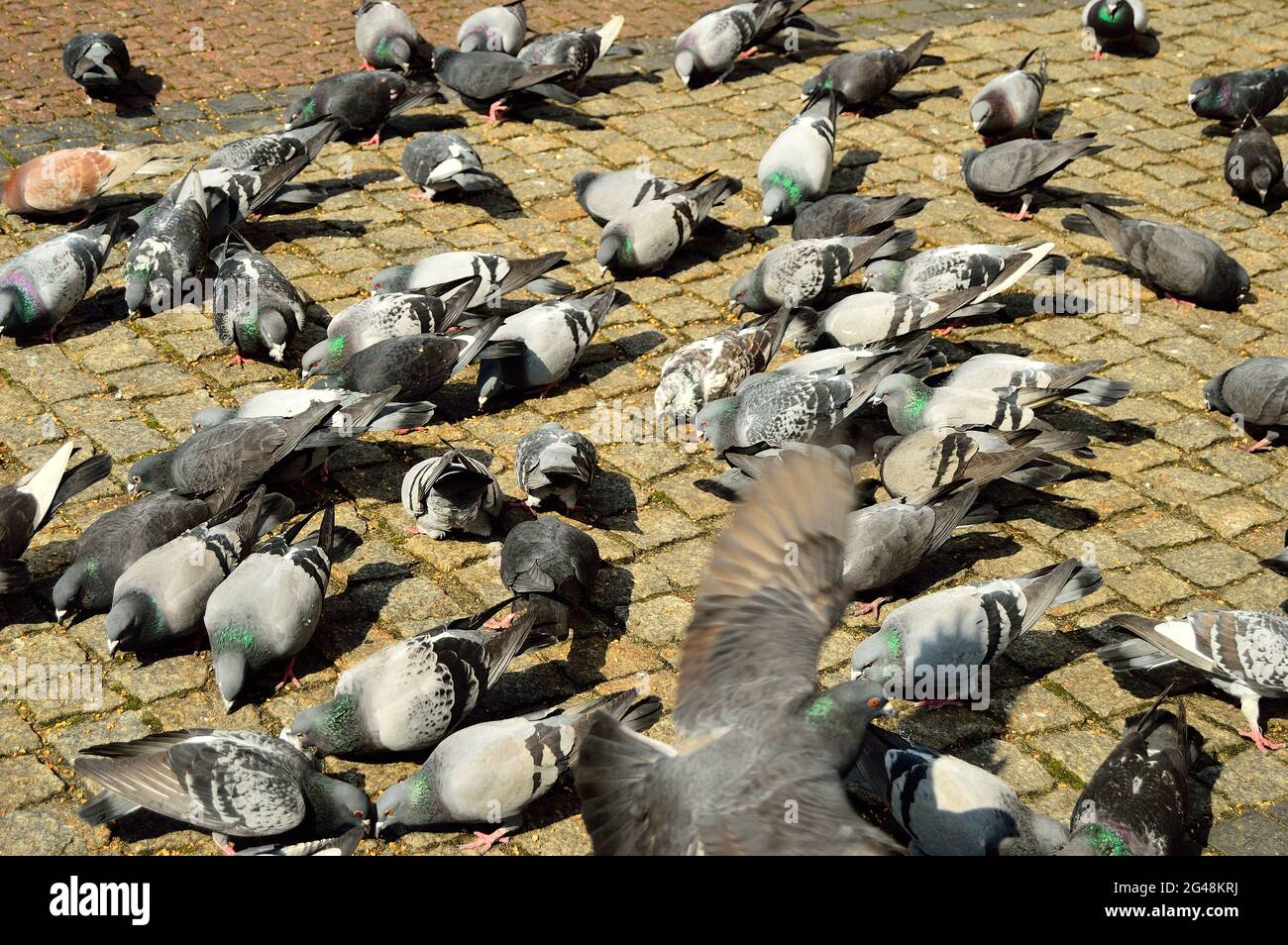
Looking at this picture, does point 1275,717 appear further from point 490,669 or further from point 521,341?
point 521,341

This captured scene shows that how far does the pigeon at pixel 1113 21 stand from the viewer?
11500mm

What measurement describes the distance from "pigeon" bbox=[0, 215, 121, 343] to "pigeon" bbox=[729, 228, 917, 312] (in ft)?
13.1

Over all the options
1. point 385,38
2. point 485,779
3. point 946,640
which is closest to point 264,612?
point 485,779

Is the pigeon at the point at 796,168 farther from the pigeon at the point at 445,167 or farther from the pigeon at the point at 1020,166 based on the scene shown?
the pigeon at the point at 445,167

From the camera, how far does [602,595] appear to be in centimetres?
617

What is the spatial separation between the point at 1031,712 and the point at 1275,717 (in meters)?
1.08

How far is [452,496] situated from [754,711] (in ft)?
7.46

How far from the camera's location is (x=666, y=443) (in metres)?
7.29

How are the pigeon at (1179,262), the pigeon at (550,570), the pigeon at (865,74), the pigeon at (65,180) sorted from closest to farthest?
1. the pigeon at (550,570)
2. the pigeon at (1179,262)
3. the pigeon at (65,180)
4. the pigeon at (865,74)

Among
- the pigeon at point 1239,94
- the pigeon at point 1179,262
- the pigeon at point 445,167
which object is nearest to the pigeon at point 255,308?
the pigeon at point 445,167

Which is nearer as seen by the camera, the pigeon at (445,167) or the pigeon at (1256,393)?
the pigeon at (1256,393)

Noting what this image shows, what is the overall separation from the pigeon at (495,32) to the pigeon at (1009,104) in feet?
12.7

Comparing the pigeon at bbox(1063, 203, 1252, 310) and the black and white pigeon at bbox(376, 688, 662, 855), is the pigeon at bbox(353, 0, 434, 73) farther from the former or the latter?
the black and white pigeon at bbox(376, 688, 662, 855)

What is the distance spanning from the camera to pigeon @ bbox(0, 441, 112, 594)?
18.9 feet
